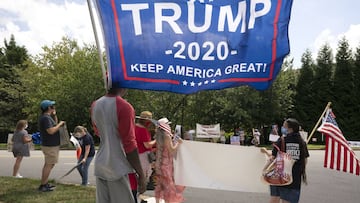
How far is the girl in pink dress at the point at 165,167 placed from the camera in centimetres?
679

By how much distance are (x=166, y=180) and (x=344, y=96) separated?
4336 centimetres

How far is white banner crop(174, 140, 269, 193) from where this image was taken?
21.7 ft

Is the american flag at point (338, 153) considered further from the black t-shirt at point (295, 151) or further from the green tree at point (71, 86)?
the green tree at point (71, 86)

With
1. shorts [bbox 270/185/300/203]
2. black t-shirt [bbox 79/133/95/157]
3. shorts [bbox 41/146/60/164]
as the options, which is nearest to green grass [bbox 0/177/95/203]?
shorts [bbox 41/146/60/164]

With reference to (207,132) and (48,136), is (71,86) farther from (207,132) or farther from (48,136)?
(48,136)

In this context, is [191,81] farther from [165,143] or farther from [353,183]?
[353,183]

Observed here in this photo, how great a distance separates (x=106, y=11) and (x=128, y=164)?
4.52ft

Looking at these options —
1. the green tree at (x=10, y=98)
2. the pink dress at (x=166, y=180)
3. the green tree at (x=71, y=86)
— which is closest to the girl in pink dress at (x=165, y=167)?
the pink dress at (x=166, y=180)

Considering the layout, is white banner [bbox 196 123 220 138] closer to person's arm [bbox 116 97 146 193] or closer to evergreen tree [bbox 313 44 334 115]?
evergreen tree [bbox 313 44 334 115]

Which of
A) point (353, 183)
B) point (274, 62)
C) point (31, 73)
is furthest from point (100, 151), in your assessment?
point (31, 73)

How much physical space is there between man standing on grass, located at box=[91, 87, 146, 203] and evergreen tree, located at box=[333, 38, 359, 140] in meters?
45.3

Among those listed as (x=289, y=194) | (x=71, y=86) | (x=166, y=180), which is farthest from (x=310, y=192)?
(x=71, y=86)

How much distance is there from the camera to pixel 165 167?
691cm

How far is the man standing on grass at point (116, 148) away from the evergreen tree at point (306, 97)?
45150 mm
